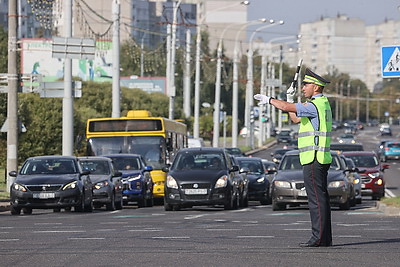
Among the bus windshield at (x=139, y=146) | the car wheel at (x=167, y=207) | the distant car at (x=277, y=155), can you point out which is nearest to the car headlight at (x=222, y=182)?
the car wheel at (x=167, y=207)

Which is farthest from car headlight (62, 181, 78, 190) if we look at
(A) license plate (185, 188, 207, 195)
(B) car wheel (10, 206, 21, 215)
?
(A) license plate (185, 188, 207, 195)

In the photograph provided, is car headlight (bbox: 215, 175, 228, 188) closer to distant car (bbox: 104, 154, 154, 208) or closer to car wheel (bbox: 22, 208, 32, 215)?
distant car (bbox: 104, 154, 154, 208)

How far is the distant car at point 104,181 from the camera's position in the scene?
91.8 ft

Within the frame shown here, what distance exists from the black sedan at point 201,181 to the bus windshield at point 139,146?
5.56 metres

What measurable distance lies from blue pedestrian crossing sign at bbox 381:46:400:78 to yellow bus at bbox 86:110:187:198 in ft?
33.8

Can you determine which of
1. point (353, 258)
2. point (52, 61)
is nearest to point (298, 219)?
point (353, 258)

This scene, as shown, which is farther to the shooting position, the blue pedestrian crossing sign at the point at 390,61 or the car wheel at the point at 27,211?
the car wheel at the point at 27,211

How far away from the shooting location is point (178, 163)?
27.7 metres

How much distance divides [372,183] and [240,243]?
22131 mm

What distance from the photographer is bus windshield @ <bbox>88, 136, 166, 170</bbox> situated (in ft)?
109

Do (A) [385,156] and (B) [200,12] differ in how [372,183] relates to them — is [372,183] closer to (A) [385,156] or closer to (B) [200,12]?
(A) [385,156]

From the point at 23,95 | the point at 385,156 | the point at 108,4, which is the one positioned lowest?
the point at 385,156

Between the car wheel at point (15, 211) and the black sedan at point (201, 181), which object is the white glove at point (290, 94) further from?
the car wheel at point (15, 211)

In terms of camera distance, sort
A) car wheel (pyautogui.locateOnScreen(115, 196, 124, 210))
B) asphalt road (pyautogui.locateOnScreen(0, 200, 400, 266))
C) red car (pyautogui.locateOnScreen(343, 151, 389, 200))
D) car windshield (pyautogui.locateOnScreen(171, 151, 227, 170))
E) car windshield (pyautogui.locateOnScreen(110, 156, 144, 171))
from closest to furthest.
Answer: asphalt road (pyautogui.locateOnScreen(0, 200, 400, 266)) → car windshield (pyautogui.locateOnScreen(171, 151, 227, 170)) → car wheel (pyautogui.locateOnScreen(115, 196, 124, 210)) → car windshield (pyautogui.locateOnScreen(110, 156, 144, 171)) → red car (pyautogui.locateOnScreen(343, 151, 389, 200))
